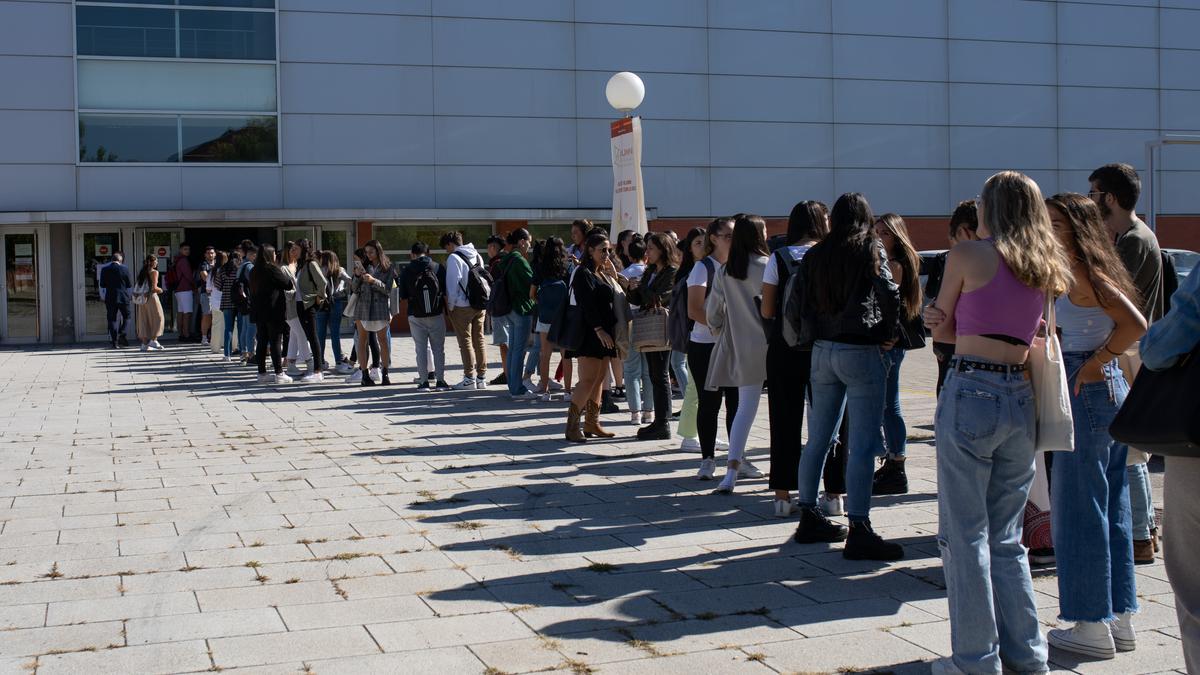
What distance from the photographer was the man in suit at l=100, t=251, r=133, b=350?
23.6m

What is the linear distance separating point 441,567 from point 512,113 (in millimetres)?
22189

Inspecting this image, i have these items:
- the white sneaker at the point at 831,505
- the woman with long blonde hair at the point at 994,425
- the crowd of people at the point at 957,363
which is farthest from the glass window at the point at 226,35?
the woman with long blonde hair at the point at 994,425

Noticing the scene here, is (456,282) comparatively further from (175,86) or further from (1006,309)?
(175,86)

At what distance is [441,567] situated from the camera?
20.4ft

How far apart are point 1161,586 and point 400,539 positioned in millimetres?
3786

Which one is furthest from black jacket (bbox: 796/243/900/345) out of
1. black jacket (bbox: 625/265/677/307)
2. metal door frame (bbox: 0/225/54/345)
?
metal door frame (bbox: 0/225/54/345)

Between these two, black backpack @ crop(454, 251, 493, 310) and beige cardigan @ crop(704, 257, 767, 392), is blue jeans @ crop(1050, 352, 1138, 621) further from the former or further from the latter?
black backpack @ crop(454, 251, 493, 310)

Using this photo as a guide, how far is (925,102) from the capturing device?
30031mm

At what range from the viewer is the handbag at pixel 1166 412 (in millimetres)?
3158

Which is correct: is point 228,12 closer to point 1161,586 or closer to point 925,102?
point 925,102

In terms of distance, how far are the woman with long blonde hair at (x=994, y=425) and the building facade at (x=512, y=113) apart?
22592 mm

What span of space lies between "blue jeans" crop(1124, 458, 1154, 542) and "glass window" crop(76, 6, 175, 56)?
23.8 m

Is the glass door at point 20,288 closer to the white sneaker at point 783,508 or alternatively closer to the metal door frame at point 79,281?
the metal door frame at point 79,281

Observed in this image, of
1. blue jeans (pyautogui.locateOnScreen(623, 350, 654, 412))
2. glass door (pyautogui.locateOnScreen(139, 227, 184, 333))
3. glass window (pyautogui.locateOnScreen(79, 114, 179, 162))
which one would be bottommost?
blue jeans (pyautogui.locateOnScreen(623, 350, 654, 412))
